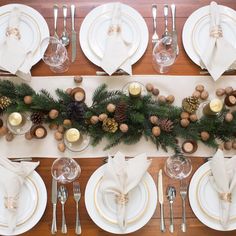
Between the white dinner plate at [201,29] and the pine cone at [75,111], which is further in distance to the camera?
the white dinner plate at [201,29]

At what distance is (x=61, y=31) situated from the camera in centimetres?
124

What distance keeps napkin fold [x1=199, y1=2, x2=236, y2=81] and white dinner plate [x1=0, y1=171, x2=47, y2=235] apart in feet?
2.27

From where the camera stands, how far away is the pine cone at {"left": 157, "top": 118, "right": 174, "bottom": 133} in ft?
3.70

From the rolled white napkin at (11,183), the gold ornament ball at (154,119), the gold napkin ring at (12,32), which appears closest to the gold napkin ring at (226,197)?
the gold ornament ball at (154,119)

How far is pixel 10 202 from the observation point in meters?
1.10

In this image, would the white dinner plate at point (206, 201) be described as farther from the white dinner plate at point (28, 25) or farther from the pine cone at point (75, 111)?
the white dinner plate at point (28, 25)

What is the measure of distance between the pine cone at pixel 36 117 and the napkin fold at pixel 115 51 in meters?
0.27

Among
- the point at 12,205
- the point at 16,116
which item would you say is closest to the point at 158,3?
the point at 16,116

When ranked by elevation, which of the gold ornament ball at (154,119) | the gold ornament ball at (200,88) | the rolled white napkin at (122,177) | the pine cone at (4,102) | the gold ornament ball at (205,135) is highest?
the gold ornament ball at (200,88)

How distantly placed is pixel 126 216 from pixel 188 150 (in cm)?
30

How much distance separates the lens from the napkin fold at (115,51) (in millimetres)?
1170

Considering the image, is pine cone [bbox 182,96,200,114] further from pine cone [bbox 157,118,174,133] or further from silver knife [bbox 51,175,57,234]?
silver knife [bbox 51,175,57,234]

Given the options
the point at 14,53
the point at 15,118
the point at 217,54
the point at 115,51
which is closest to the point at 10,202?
the point at 15,118

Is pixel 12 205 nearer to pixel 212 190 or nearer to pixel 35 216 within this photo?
pixel 35 216
